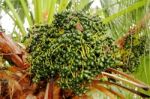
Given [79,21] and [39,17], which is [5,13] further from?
[79,21]

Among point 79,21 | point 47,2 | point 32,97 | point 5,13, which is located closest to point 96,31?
point 79,21

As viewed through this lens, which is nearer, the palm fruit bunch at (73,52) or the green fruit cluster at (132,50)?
the palm fruit bunch at (73,52)

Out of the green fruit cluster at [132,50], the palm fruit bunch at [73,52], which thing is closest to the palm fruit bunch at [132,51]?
the green fruit cluster at [132,50]

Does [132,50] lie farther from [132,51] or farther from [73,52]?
[73,52]

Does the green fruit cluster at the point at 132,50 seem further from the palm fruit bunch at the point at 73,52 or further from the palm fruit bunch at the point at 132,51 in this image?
A: the palm fruit bunch at the point at 73,52

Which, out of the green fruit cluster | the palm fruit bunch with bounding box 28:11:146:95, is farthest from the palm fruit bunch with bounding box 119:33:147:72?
the palm fruit bunch with bounding box 28:11:146:95

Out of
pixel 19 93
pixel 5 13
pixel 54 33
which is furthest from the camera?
pixel 5 13

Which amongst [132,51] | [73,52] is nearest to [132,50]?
Result: [132,51]

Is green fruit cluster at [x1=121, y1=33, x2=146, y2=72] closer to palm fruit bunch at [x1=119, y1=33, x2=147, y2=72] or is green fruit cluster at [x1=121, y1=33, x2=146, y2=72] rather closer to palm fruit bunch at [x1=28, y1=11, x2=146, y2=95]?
palm fruit bunch at [x1=119, y1=33, x2=147, y2=72]

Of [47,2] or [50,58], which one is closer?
[50,58]
